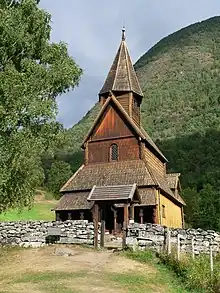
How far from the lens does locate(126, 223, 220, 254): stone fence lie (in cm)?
2717

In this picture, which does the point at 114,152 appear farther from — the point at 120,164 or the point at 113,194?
the point at 113,194

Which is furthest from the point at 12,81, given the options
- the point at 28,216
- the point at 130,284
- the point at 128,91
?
the point at 28,216

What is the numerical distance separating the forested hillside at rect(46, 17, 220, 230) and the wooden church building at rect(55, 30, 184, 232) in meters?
12.9

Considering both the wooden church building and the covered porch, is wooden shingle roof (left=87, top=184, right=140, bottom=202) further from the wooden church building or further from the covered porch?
the wooden church building

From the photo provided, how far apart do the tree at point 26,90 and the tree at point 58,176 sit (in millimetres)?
45402

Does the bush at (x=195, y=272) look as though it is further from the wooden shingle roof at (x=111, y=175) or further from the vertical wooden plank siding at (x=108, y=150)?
the vertical wooden plank siding at (x=108, y=150)

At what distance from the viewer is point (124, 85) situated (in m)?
44.3

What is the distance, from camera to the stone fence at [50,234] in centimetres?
3017

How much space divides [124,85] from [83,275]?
84.3 ft

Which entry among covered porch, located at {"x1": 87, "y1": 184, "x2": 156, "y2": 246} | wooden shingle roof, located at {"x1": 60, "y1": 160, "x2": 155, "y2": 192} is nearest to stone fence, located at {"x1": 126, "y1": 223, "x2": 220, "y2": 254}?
covered porch, located at {"x1": 87, "y1": 184, "x2": 156, "y2": 246}

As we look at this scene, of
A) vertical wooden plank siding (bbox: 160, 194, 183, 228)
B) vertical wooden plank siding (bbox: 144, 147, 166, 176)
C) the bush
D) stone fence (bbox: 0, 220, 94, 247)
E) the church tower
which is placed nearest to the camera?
the bush

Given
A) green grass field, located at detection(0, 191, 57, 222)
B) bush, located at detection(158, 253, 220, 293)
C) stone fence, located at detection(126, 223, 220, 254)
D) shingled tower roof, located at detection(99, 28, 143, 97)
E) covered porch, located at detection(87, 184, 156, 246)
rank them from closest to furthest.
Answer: bush, located at detection(158, 253, 220, 293) < stone fence, located at detection(126, 223, 220, 254) < covered porch, located at detection(87, 184, 156, 246) < shingled tower roof, located at detection(99, 28, 143, 97) < green grass field, located at detection(0, 191, 57, 222)

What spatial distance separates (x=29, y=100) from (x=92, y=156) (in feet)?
60.2

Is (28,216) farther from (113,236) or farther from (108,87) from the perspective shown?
(113,236)
